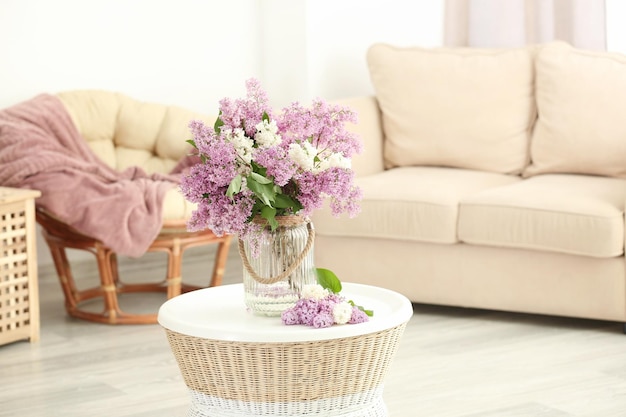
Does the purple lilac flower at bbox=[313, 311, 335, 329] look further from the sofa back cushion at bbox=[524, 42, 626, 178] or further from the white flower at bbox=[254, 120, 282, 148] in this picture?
the sofa back cushion at bbox=[524, 42, 626, 178]

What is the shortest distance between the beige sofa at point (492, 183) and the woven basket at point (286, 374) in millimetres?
1445

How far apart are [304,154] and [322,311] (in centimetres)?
33

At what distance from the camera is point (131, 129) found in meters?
4.43

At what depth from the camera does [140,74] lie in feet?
15.9

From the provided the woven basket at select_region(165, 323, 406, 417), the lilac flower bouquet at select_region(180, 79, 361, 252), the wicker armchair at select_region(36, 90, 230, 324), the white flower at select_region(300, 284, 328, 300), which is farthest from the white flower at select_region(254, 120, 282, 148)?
the wicker armchair at select_region(36, 90, 230, 324)

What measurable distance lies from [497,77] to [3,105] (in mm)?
1966

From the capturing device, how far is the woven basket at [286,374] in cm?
224

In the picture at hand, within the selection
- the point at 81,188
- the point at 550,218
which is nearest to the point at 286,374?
the point at 550,218

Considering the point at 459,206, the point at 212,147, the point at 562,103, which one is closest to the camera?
the point at 212,147

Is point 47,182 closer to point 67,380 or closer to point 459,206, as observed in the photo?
point 67,380

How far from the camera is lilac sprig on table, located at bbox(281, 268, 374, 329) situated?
228cm

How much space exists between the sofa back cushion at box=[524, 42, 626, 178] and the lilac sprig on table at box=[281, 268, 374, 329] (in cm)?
191

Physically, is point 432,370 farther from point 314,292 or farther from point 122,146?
point 122,146

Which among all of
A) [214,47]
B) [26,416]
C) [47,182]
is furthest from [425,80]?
[26,416]
